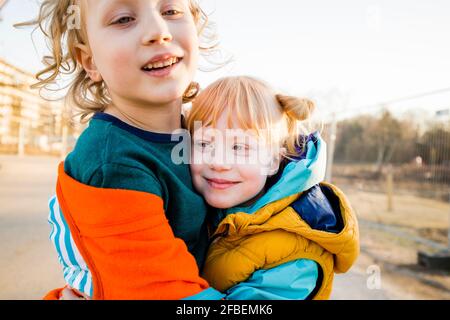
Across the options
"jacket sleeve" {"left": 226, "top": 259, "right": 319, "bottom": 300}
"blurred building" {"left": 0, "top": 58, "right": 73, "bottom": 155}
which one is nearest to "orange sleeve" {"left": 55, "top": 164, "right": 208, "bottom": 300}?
"jacket sleeve" {"left": 226, "top": 259, "right": 319, "bottom": 300}

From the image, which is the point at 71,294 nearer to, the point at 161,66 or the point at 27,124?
the point at 161,66

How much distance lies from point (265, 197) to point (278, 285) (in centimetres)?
25

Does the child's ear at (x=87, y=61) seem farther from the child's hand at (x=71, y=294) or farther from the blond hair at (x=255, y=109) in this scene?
the child's hand at (x=71, y=294)

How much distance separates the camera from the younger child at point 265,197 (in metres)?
1.17

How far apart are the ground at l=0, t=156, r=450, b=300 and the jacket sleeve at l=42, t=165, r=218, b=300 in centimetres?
129

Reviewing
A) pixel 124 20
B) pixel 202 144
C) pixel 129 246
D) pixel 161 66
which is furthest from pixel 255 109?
pixel 129 246

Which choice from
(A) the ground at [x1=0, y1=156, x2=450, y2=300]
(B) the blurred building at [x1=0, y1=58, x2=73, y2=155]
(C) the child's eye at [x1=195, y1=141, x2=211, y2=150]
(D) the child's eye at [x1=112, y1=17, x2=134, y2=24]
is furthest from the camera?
(B) the blurred building at [x1=0, y1=58, x2=73, y2=155]

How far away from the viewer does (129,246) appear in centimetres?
95

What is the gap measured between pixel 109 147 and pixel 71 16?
53cm

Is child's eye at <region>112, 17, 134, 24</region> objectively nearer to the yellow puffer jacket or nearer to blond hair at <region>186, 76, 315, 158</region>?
blond hair at <region>186, 76, 315, 158</region>

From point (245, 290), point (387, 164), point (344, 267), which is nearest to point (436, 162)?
point (387, 164)

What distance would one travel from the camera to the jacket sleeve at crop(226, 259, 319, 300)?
3.67 ft

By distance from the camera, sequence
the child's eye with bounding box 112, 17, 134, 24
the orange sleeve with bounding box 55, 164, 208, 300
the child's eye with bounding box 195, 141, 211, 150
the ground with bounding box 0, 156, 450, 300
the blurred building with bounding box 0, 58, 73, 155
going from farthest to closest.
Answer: the blurred building with bounding box 0, 58, 73, 155, the ground with bounding box 0, 156, 450, 300, the child's eye with bounding box 195, 141, 211, 150, the child's eye with bounding box 112, 17, 134, 24, the orange sleeve with bounding box 55, 164, 208, 300

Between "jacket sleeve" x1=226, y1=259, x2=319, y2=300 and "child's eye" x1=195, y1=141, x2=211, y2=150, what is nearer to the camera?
"jacket sleeve" x1=226, y1=259, x2=319, y2=300
